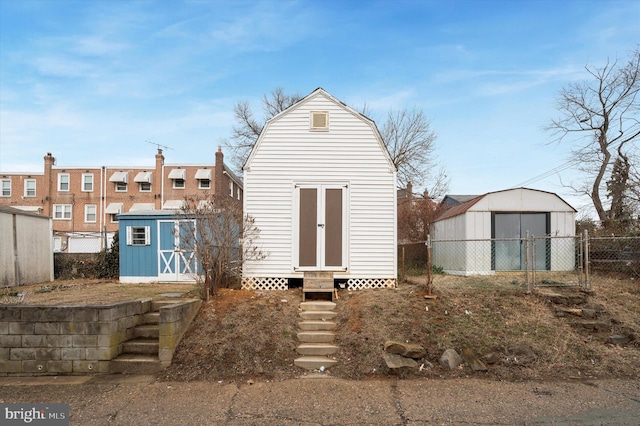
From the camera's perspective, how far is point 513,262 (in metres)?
14.3

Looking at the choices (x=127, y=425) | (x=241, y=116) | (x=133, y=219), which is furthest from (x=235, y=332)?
(x=241, y=116)

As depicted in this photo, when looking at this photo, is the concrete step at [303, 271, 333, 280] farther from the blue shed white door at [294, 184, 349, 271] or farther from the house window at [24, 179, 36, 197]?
Result: the house window at [24, 179, 36, 197]

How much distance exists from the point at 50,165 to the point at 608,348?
38.2m

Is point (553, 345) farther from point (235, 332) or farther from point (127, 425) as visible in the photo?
point (127, 425)

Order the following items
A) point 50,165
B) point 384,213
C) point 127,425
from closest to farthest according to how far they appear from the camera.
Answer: point 127,425
point 384,213
point 50,165

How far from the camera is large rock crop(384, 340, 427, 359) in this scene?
655cm

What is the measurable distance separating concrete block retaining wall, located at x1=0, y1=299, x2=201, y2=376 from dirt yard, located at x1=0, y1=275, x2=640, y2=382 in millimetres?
868

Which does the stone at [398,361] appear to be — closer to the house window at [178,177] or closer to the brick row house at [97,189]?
the brick row house at [97,189]

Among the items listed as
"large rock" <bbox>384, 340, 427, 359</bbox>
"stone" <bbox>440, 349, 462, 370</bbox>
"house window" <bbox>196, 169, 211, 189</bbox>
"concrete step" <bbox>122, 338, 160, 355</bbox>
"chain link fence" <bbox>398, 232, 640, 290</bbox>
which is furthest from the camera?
"house window" <bbox>196, 169, 211, 189</bbox>

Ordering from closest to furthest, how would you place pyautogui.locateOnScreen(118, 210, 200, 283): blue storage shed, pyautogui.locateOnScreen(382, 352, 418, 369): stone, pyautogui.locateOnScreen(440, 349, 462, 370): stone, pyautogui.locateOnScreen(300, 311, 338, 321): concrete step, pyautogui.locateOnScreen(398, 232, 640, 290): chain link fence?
pyautogui.locateOnScreen(382, 352, 418, 369): stone
pyautogui.locateOnScreen(440, 349, 462, 370): stone
pyautogui.locateOnScreen(300, 311, 338, 321): concrete step
pyautogui.locateOnScreen(398, 232, 640, 290): chain link fence
pyautogui.locateOnScreen(118, 210, 200, 283): blue storage shed

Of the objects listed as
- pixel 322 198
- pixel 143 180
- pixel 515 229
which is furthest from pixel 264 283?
pixel 143 180

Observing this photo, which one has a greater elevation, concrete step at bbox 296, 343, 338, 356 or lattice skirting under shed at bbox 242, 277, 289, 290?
lattice skirting under shed at bbox 242, 277, 289, 290

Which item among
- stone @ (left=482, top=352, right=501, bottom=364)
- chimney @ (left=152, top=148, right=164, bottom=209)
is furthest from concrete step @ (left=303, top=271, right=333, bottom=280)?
chimney @ (left=152, top=148, right=164, bottom=209)

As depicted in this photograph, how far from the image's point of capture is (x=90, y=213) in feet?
109
